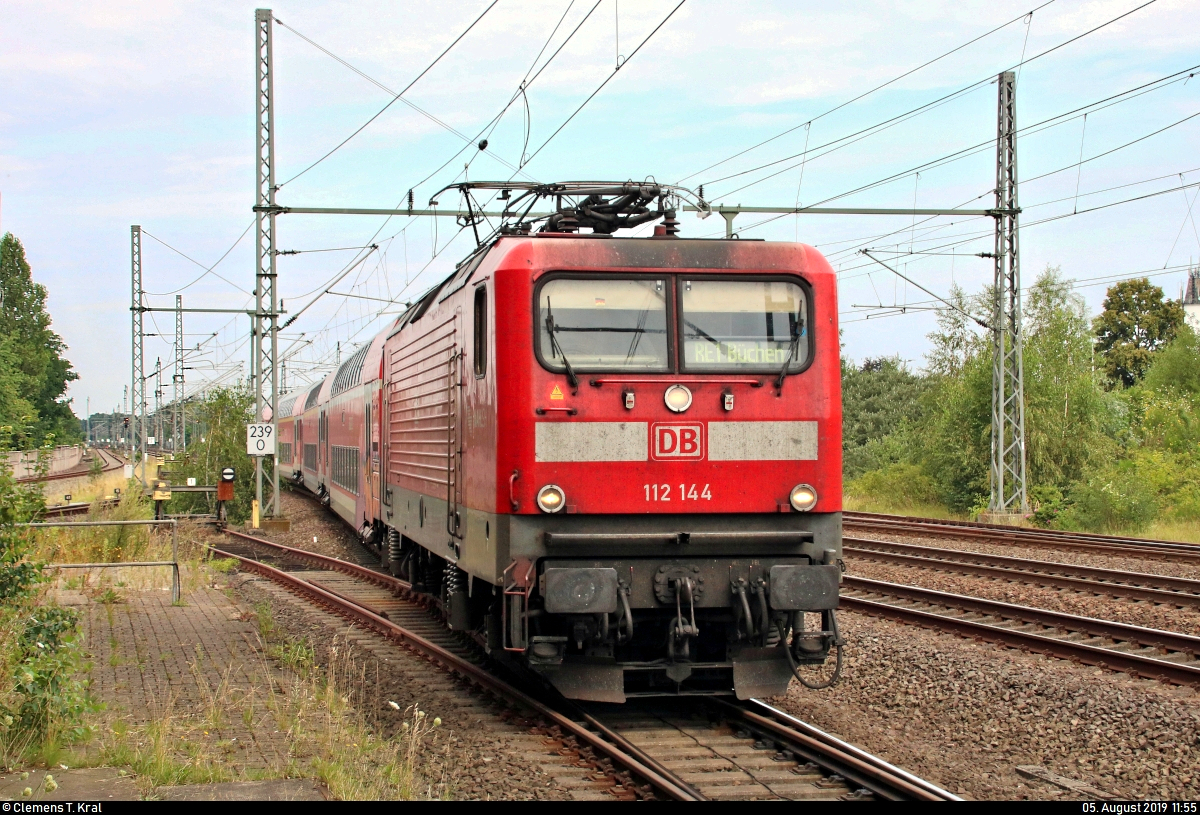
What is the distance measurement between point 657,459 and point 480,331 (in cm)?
160

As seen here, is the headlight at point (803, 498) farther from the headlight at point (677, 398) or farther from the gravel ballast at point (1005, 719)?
the gravel ballast at point (1005, 719)

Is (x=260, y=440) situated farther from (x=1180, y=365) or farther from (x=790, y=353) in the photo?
(x=1180, y=365)

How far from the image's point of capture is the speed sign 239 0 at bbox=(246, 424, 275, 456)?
23500 millimetres

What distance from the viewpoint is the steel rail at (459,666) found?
233 inches

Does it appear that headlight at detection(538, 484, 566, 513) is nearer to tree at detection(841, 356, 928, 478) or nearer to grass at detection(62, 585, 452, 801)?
grass at detection(62, 585, 452, 801)

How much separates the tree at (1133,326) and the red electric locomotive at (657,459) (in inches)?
2128

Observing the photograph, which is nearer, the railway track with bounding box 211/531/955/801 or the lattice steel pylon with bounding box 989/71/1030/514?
the railway track with bounding box 211/531/955/801

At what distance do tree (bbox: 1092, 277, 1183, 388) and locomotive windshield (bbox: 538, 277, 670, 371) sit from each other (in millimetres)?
54561

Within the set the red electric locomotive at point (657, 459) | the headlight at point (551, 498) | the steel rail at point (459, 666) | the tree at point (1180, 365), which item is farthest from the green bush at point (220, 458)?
the tree at point (1180, 365)

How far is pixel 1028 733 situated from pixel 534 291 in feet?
14.0

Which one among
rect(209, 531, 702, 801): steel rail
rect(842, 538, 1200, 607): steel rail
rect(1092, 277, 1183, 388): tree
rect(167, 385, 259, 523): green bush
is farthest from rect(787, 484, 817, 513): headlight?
rect(1092, 277, 1183, 388): tree

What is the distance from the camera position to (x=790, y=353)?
7.48m

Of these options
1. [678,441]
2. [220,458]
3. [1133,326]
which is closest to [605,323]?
[678,441]

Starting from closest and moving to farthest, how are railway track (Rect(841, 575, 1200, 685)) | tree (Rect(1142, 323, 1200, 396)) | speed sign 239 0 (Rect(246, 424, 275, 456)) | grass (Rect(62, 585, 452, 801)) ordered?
grass (Rect(62, 585, 452, 801)), railway track (Rect(841, 575, 1200, 685)), speed sign 239 0 (Rect(246, 424, 275, 456)), tree (Rect(1142, 323, 1200, 396))
